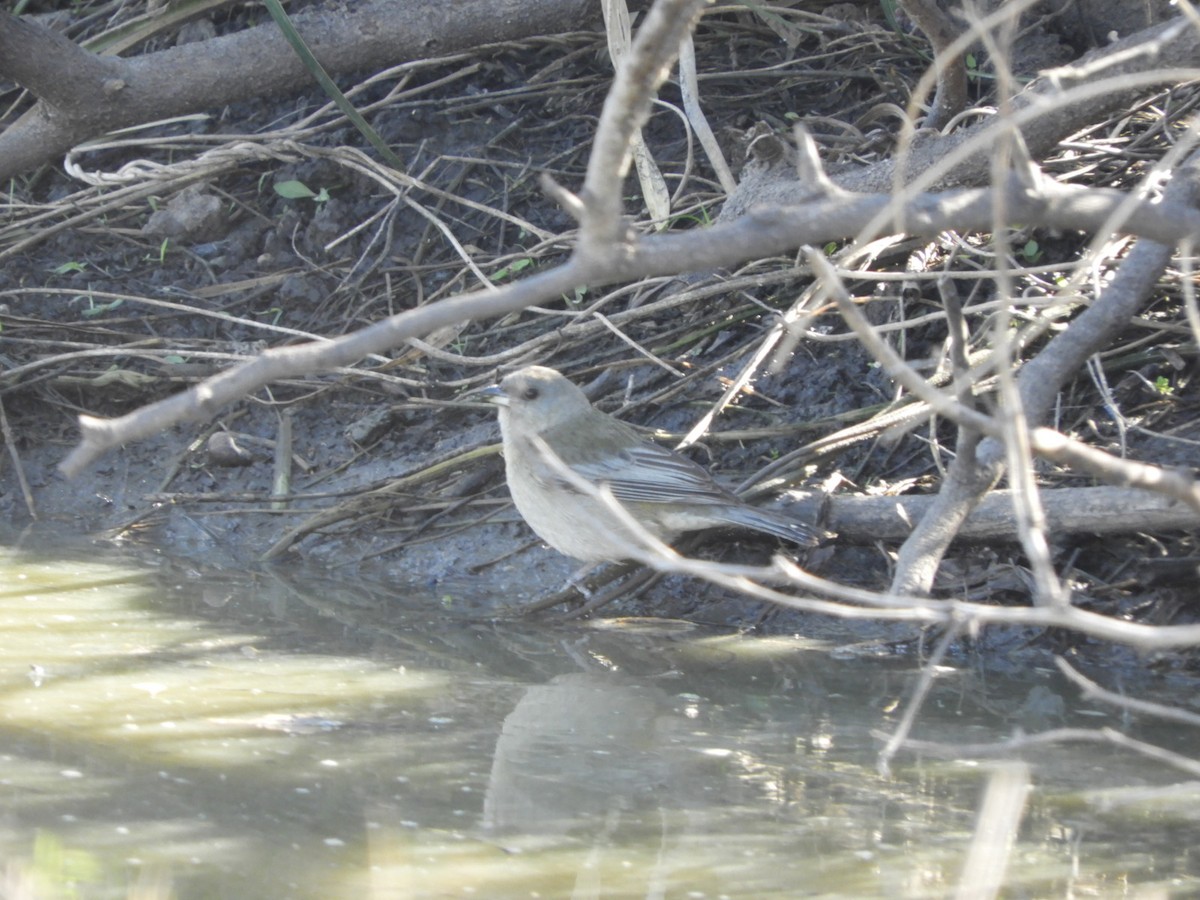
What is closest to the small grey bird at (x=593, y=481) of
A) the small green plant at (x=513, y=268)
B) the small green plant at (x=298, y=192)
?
the small green plant at (x=513, y=268)

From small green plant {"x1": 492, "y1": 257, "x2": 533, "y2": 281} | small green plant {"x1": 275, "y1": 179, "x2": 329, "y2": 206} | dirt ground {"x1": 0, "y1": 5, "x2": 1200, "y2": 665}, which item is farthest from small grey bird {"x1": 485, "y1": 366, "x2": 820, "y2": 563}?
small green plant {"x1": 275, "y1": 179, "x2": 329, "y2": 206}

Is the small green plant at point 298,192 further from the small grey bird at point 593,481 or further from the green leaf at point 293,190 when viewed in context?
the small grey bird at point 593,481

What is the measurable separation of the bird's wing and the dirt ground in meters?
0.39

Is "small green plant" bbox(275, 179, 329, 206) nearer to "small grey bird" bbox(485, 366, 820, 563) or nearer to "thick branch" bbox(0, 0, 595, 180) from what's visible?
"thick branch" bbox(0, 0, 595, 180)

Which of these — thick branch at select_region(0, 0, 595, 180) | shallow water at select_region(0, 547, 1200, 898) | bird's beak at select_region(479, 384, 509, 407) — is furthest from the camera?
thick branch at select_region(0, 0, 595, 180)

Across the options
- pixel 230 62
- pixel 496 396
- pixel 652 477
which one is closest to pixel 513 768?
pixel 652 477

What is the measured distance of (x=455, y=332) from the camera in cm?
677

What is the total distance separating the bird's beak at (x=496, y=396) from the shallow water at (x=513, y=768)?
982mm

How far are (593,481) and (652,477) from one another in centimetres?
27

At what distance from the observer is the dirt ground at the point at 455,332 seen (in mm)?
5559

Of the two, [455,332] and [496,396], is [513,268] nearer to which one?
[455,332]

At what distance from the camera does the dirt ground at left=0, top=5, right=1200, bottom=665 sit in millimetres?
5559

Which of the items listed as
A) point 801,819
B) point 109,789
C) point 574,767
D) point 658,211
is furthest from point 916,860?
point 658,211

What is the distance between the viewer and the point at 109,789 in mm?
3355
